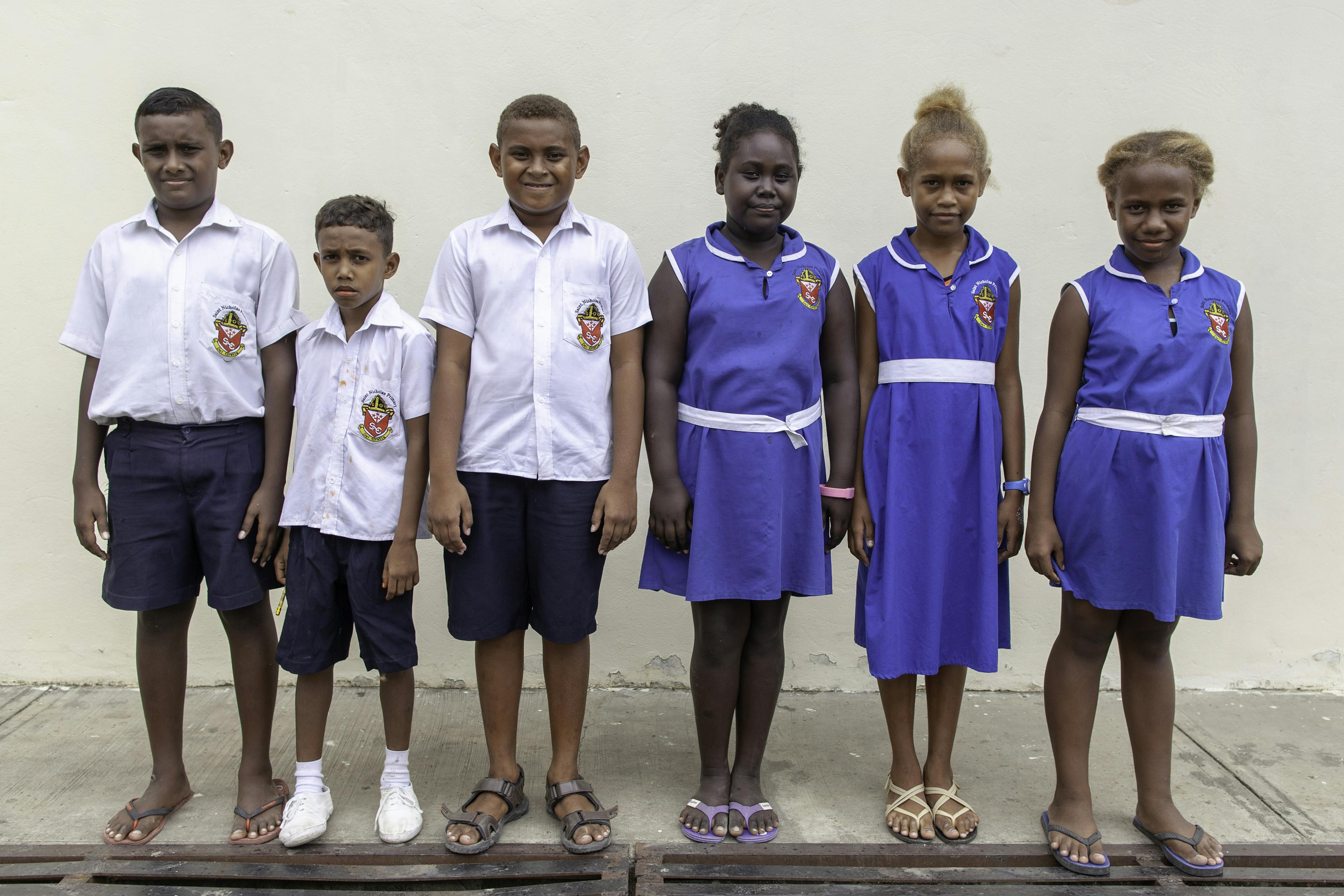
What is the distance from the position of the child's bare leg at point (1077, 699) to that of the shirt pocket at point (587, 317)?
1369 mm

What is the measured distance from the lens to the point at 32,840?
8.11 ft

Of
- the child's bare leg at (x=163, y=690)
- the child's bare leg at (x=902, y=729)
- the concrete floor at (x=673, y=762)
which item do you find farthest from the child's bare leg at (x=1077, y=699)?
the child's bare leg at (x=163, y=690)

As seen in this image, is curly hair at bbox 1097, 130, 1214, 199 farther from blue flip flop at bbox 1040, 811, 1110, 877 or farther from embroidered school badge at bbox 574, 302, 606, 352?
blue flip flop at bbox 1040, 811, 1110, 877

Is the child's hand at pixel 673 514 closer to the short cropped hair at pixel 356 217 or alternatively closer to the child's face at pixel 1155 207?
the short cropped hair at pixel 356 217

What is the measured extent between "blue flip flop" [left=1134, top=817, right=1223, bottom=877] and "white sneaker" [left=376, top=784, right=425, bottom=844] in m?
1.87

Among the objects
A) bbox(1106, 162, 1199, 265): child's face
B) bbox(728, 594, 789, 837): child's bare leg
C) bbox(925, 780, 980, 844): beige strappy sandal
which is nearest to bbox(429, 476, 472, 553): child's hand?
bbox(728, 594, 789, 837): child's bare leg

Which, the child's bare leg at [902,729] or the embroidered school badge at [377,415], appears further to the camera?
the child's bare leg at [902,729]

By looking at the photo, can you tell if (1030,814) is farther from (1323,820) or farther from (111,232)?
(111,232)

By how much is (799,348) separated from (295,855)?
175 cm

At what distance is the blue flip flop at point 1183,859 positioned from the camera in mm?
2430

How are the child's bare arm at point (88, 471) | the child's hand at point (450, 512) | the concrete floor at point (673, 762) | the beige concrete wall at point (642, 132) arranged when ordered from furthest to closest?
the beige concrete wall at point (642, 132)
the concrete floor at point (673, 762)
the child's bare arm at point (88, 471)
the child's hand at point (450, 512)

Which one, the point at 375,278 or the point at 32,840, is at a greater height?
the point at 375,278

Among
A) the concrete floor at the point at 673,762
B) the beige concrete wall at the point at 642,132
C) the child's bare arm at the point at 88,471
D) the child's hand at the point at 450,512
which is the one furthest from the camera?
the beige concrete wall at the point at 642,132

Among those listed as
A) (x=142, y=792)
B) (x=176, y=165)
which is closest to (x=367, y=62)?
(x=176, y=165)
